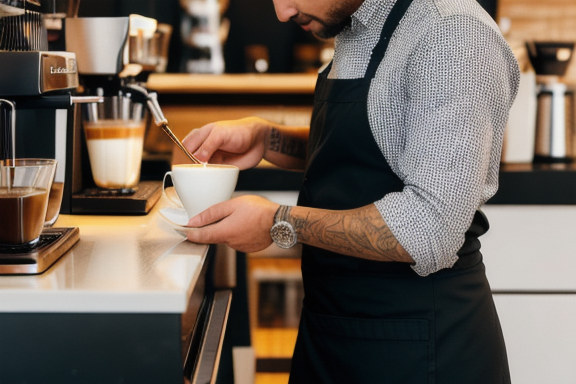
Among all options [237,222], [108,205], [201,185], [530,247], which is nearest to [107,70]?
[108,205]

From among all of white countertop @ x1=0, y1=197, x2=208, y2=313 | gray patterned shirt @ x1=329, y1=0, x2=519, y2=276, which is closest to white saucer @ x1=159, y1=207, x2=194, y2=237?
white countertop @ x1=0, y1=197, x2=208, y2=313

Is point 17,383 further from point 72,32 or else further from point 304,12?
point 72,32

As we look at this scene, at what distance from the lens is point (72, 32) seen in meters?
1.57

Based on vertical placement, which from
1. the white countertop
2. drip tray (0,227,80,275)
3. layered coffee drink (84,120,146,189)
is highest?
layered coffee drink (84,120,146,189)

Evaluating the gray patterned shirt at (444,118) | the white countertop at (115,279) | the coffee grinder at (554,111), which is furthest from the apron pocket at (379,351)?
the coffee grinder at (554,111)

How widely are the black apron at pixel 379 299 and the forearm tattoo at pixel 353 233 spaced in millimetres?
123

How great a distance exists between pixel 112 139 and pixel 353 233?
0.76 meters

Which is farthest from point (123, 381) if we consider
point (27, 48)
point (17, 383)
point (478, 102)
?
point (27, 48)

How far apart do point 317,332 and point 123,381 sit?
1.54 feet

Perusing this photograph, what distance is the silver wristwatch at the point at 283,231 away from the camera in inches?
43.5

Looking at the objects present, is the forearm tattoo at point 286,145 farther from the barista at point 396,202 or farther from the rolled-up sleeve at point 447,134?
the rolled-up sleeve at point 447,134

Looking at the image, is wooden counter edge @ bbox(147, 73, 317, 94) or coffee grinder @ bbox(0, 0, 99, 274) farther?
wooden counter edge @ bbox(147, 73, 317, 94)

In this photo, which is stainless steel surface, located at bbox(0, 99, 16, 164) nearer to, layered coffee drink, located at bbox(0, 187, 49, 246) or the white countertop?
layered coffee drink, located at bbox(0, 187, 49, 246)

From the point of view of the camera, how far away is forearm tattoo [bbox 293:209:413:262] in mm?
1027
